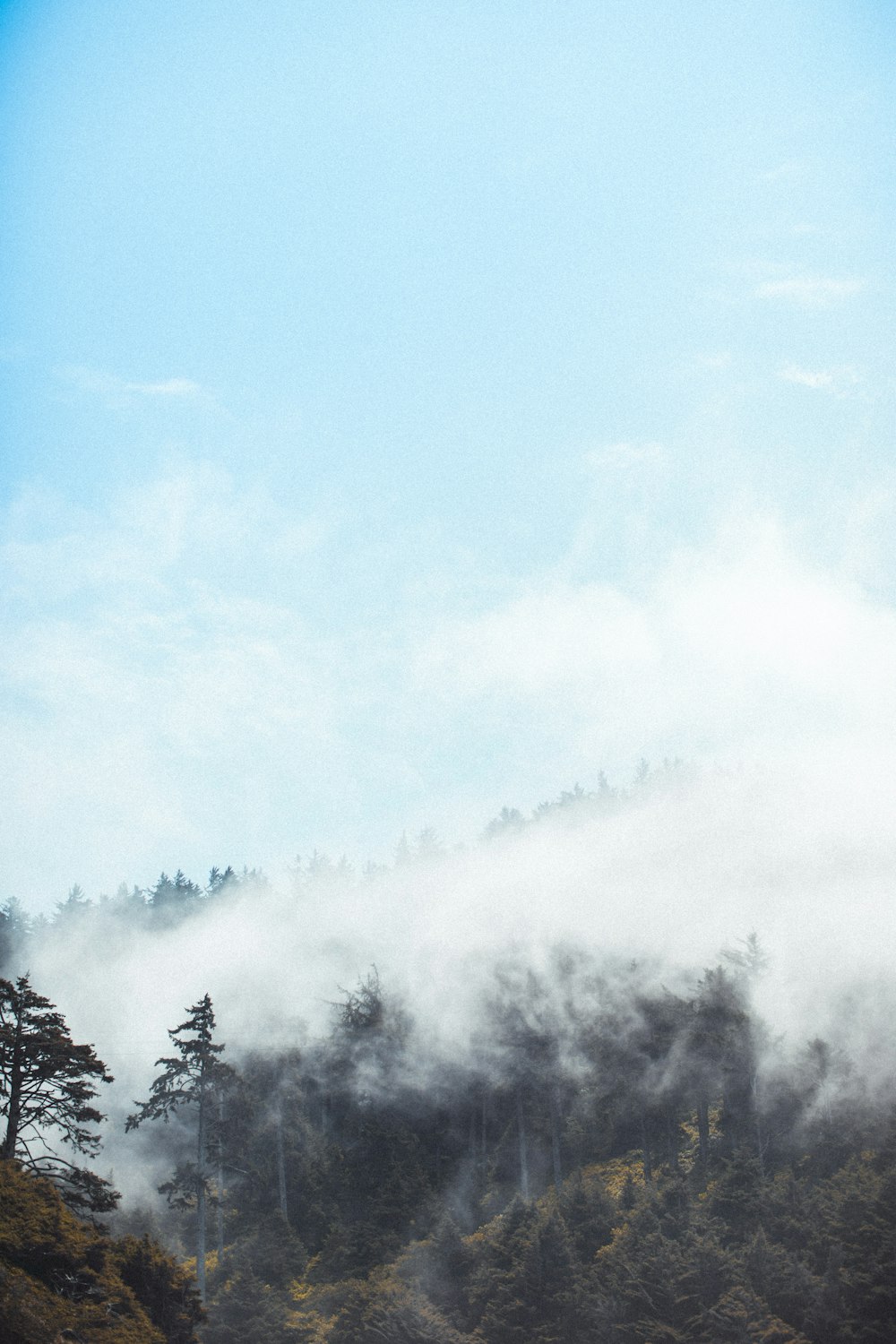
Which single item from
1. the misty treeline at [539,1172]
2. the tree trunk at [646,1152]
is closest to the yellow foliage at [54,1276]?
the misty treeline at [539,1172]

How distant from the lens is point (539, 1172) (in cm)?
5753

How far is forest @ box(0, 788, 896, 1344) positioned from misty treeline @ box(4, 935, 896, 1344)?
132mm

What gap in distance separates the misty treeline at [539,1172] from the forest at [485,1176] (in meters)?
0.13

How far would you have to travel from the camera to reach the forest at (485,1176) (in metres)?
25.6

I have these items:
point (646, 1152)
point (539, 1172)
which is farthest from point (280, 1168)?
point (646, 1152)

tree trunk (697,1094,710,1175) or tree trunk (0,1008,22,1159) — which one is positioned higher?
tree trunk (0,1008,22,1159)

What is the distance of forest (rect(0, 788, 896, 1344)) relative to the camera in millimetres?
25641

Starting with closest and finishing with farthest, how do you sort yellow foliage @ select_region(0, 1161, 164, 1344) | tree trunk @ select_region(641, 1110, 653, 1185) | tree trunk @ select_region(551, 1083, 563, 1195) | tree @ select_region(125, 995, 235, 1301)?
yellow foliage @ select_region(0, 1161, 164, 1344) → tree @ select_region(125, 995, 235, 1301) → tree trunk @ select_region(641, 1110, 653, 1185) → tree trunk @ select_region(551, 1083, 563, 1195)

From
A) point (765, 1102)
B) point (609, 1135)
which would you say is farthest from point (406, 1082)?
point (765, 1102)

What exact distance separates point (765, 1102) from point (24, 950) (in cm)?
9197

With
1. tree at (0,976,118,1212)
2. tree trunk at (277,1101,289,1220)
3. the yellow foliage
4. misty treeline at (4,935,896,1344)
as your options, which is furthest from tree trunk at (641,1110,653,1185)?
tree at (0,976,118,1212)

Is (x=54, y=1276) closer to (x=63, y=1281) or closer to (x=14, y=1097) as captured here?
(x=63, y=1281)

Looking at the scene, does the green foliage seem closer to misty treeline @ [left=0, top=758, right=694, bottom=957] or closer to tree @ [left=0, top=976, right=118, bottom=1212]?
tree @ [left=0, top=976, right=118, bottom=1212]

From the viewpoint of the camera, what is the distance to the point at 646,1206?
42.0 metres
